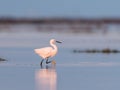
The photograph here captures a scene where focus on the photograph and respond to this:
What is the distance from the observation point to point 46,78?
16344mm

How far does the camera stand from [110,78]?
16.4m

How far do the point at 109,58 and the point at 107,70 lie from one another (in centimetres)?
345

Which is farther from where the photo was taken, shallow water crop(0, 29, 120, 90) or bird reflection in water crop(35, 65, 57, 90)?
shallow water crop(0, 29, 120, 90)

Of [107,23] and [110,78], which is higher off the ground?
[107,23]

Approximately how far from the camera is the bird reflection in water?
15.0m

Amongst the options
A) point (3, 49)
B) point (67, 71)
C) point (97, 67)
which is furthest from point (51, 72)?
point (3, 49)

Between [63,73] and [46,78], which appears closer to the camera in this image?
[46,78]

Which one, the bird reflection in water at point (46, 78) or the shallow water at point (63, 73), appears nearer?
the bird reflection in water at point (46, 78)

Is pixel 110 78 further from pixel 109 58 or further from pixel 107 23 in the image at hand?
pixel 107 23

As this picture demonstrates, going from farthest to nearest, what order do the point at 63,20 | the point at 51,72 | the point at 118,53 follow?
the point at 63,20 → the point at 118,53 → the point at 51,72

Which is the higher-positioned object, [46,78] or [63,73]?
[63,73]

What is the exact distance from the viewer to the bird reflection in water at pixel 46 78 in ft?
49.1

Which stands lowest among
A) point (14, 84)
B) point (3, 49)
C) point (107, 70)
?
point (14, 84)

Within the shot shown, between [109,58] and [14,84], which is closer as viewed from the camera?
[14,84]
